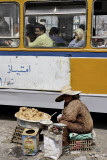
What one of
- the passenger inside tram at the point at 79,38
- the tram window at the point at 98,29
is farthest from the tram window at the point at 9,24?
the tram window at the point at 98,29

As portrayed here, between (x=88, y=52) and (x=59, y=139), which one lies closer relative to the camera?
(x=59, y=139)

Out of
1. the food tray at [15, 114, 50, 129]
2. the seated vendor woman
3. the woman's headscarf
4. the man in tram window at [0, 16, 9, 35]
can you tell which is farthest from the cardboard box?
the man in tram window at [0, 16, 9, 35]

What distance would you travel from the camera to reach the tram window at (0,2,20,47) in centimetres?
593

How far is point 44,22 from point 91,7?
3.34 ft

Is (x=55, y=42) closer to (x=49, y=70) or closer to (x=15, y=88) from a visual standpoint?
(x=49, y=70)

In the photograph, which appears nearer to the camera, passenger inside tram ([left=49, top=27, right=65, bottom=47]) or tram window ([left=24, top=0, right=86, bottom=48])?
tram window ([left=24, top=0, right=86, bottom=48])

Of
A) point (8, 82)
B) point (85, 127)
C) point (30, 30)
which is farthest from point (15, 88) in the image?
point (85, 127)

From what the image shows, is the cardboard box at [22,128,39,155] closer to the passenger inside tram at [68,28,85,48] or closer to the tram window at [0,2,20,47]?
the passenger inside tram at [68,28,85,48]

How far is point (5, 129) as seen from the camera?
18.6 feet

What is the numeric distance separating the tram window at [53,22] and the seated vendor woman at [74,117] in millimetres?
1483

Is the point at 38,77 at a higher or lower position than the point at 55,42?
lower

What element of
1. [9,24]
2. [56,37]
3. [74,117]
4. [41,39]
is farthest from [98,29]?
[74,117]

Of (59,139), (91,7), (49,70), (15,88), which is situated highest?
(91,7)

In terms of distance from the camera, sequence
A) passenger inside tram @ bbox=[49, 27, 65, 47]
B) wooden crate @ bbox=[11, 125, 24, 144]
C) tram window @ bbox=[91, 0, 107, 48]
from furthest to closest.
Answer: passenger inside tram @ bbox=[49, 27, 65, 47] < tram window @ bbox=[91, 0, 107, 48] < wooden crate @ bbox=[11, 125, 24, 144]
